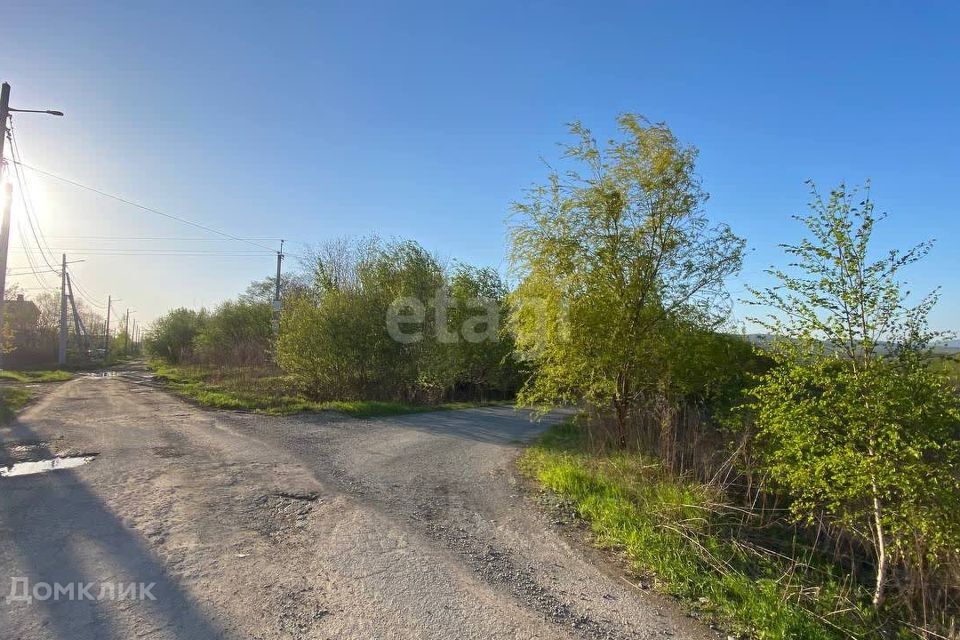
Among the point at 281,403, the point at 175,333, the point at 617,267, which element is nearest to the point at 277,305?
the point at 281,403

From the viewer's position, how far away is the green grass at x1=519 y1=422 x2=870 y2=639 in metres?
3.78

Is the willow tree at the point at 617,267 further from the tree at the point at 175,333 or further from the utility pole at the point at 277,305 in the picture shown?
the tree at the point at 175,333

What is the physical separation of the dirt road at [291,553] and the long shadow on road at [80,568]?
0.6 inches

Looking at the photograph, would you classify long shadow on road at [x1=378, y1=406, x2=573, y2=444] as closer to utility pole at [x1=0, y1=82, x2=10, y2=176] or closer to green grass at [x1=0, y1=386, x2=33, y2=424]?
green grass at [x1=0, y1=386, x2=33, y2=424]

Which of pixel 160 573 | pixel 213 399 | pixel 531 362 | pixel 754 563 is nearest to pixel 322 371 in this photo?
pixel 213 399

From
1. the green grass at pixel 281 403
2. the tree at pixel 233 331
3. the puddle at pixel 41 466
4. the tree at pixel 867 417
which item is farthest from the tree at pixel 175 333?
the tree at pixel 867 417

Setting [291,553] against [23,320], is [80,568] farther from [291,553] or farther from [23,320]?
[23,320]

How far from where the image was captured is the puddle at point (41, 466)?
6.89 m

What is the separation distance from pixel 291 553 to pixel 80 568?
5.13 ft

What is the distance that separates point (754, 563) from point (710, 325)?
5.15 meters

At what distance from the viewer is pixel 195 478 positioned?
6.66 metres

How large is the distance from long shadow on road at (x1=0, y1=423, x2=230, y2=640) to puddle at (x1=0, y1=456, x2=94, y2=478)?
2.77 feet

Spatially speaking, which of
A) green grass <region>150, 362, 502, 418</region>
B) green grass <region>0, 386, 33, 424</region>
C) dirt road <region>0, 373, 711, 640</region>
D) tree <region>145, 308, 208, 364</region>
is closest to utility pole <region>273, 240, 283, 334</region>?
green grass <region>150, 362, 502, 418</region>

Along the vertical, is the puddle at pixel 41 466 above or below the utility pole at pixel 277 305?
below
